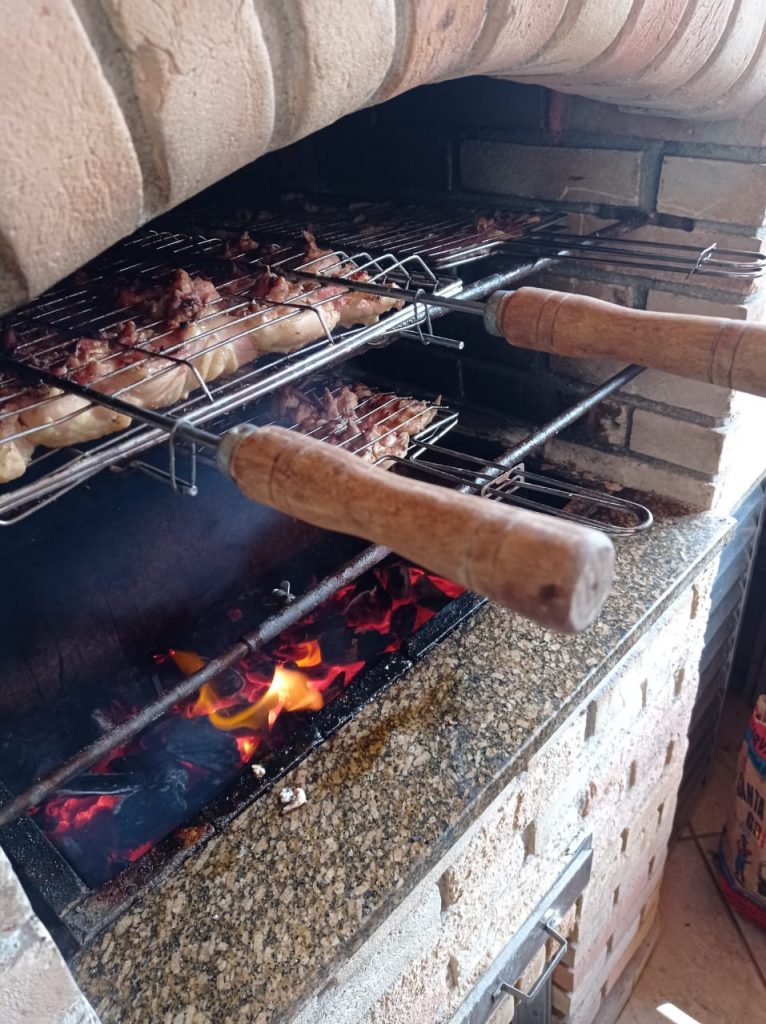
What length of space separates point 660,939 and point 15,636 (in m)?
2.55

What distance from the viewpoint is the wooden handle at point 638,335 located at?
110 centimetres

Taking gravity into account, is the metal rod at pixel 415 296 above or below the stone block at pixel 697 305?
above

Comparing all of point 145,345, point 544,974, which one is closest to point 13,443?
point 145,345

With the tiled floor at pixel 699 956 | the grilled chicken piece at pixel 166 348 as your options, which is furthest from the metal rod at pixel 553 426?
the tiled floor at pixel 699 956

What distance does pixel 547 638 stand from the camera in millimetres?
1633

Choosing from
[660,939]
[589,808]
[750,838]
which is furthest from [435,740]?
[660,939]

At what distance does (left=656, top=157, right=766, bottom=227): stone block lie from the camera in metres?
1.72

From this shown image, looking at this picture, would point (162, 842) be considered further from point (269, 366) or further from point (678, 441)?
point (678, 441)

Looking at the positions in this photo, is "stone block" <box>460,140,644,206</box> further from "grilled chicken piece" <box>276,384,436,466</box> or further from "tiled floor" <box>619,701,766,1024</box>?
"tiled floor" <box>619,701,766,1024</box>

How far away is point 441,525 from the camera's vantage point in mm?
749

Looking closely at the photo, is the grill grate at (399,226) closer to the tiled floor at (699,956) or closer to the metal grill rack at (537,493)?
the metal grill rack at (537,493)

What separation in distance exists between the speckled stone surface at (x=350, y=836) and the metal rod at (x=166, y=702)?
0.81 ft

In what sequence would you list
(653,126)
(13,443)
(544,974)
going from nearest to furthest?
(13,443)
(653,126)
(544,974)

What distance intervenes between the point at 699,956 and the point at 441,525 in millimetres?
2801
